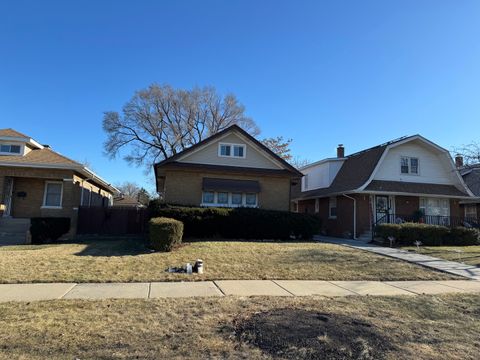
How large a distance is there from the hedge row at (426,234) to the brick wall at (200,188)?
217 inches

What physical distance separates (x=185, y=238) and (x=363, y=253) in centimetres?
779

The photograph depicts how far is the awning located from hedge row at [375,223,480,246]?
677 cm

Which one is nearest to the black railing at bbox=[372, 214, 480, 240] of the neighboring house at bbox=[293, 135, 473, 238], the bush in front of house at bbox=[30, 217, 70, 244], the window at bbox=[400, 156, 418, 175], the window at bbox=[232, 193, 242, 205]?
the neighboring house at bbox=[293, 135, 473, 238]

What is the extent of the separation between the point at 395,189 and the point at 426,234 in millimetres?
4407

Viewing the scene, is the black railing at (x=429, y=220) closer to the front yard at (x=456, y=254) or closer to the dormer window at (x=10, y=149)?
the front yard at (x=456, y=254)

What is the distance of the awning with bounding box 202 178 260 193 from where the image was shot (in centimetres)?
2106

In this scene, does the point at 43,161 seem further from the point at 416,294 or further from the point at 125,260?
the point at 416,294

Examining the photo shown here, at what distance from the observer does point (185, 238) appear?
1786 cm

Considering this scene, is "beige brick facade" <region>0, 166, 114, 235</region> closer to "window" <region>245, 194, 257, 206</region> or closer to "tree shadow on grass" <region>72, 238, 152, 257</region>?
"tree shadow on grass" <region>72, 238, 152, 257</region>

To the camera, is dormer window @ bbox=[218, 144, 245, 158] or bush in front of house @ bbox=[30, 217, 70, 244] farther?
dormer window @ bbox=[218, 144, 245, 158]

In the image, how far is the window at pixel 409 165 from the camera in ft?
81.1

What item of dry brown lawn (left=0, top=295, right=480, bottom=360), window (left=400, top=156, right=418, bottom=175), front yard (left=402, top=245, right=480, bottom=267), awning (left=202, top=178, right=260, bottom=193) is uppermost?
window (left=400, top=156, right=418, bottom=175)

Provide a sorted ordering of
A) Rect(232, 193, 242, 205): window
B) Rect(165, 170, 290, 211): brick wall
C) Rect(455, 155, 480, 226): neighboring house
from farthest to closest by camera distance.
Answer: Rect(455, 155, 480, 226): neighboring house, Rect(232, 193, 242, 205): window, Rect(165, 170, 290, 211): brick wall

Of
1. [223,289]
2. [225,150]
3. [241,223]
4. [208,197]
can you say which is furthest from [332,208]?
[223,289]
